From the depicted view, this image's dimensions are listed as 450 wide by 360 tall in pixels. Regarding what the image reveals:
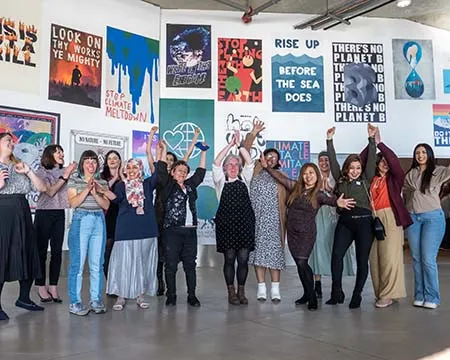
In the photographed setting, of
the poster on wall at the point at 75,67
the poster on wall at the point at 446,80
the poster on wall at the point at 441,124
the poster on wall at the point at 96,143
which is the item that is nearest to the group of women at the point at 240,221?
the poster on wall at the point at 96,143

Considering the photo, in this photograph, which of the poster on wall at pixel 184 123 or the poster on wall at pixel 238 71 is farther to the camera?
the poster on wall at pixel 238 71

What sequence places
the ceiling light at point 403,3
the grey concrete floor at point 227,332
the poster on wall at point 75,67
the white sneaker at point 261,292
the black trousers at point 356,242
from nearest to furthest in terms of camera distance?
1. the grey concrete floor at point 227,332
2. the black trousers at point 356,242
3. the white sneaker at point 261,292
4. the poster on wall at point 75,67
5. the ceiling light at point 403,3

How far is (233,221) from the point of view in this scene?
4.20 metres

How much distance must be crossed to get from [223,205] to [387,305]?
5.73 ft

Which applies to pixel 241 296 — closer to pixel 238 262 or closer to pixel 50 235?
pixel 238 262

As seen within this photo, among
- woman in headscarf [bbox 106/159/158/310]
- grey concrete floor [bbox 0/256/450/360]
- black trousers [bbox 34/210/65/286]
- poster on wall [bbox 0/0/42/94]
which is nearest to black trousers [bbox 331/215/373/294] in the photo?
grey concrete floor [bbox 0/256/450/360]

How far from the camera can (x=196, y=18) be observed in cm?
756

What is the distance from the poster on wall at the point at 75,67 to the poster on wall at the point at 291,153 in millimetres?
2857

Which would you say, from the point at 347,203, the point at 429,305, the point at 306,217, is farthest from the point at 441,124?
the point at 306,217

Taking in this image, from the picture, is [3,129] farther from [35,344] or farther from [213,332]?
[213,332]

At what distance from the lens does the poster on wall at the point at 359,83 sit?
305 inches

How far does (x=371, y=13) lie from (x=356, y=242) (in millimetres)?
5170

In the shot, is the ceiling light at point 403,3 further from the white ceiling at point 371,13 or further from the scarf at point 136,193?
the scarf at point 136,193

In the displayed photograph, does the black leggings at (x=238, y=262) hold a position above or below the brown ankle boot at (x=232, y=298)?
above
